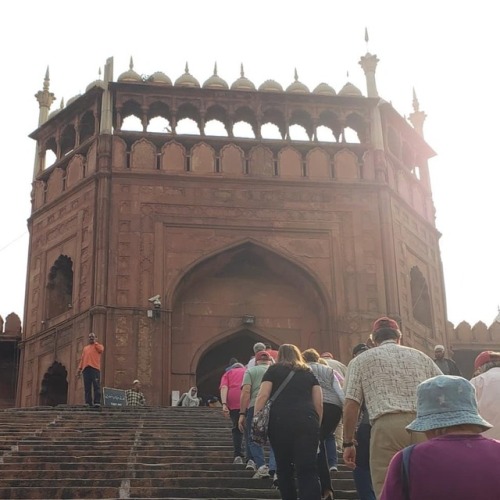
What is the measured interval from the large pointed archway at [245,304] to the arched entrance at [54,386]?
2.58m

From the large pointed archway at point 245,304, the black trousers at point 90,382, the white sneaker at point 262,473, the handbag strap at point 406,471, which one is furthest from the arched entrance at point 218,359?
the handbag strap at point 406,471

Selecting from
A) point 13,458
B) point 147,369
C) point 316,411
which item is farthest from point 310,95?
point 316,411

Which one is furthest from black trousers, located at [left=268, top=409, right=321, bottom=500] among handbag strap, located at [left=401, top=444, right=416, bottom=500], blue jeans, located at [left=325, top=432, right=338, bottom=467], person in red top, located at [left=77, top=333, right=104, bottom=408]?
person in red top, located at [left=77, top=333, right=104, bottom=408]

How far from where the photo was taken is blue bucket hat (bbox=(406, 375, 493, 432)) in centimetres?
275

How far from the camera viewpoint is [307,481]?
5.04 metres

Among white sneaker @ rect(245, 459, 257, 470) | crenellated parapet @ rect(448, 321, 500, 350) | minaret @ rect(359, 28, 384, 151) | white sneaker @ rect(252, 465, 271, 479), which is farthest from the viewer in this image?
crenellated parapet @ rect(448, 321, 500, 350)

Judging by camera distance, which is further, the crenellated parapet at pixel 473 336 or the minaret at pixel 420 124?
the minaret at pixel 420 124

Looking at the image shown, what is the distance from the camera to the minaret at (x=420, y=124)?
67.3ft

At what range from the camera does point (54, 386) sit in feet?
58.0

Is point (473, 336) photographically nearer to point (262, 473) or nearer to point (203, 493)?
point (262, 473)

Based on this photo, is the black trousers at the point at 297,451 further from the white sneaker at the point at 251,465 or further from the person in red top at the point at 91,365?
the person in red top at the point at 91,365

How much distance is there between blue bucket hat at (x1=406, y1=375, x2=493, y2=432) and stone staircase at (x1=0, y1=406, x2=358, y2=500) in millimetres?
3698

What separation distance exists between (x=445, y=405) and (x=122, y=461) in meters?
5.22

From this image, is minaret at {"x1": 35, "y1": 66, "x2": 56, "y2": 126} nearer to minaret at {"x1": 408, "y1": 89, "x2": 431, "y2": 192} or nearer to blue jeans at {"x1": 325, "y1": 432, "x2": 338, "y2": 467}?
minaret at {"x1": 408, "y1": 89, "x2": 431, "y2": 192}
